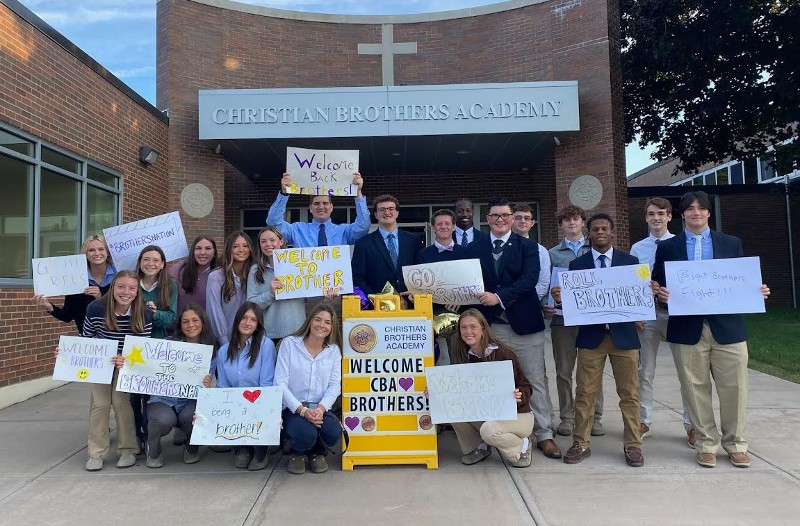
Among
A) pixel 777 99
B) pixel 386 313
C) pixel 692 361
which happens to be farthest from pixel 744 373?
pixel 777 99

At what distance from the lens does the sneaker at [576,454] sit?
4352mm

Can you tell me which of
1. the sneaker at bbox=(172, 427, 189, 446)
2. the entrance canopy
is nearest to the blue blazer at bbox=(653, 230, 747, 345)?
the sneaker at bbox=(172, 427, 189, 446)

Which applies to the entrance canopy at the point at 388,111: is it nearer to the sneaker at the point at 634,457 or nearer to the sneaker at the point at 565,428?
the sneaker at the point at 565,428

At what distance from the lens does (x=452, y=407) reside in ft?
13.8

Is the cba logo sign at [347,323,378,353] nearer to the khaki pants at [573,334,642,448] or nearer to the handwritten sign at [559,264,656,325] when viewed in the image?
the handwritten sign at [559,264,656,325]

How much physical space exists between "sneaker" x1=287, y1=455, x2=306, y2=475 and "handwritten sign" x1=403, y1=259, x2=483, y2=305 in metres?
1.55

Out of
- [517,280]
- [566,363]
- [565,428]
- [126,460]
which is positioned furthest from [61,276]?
[565,428]

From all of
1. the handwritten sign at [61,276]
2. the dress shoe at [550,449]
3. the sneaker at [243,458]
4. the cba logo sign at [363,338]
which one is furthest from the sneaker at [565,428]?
the handwritten sign at [61,276]

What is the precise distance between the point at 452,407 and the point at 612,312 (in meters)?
1.40

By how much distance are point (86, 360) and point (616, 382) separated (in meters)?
4.00

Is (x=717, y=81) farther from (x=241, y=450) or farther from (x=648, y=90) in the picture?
(x=241, y=450)

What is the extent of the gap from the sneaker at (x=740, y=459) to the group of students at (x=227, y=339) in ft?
9.54

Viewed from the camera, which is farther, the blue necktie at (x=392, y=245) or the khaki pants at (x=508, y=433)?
the blue necktie at (x=392, y=245)

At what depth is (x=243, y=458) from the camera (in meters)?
4.39
